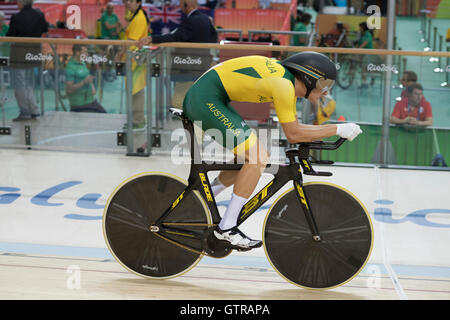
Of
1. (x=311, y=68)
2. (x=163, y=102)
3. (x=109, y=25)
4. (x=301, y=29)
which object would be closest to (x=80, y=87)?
(x=163, y=102)

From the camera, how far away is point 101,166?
25.3 feet

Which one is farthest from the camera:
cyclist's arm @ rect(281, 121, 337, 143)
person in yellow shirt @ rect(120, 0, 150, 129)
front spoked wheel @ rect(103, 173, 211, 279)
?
person in yellow shirt @ rect(120, 0, 150, 129)

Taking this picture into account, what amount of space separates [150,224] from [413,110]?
4.42m

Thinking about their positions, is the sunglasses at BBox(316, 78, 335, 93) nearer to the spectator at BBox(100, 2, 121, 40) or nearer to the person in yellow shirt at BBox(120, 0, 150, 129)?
the person in yellow shirt at BBox(120, 0, 150, 129)

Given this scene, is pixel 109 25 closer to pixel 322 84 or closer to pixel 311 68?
pixel 322 84

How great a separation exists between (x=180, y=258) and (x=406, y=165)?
433 cm

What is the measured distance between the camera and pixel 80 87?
26.9 feet

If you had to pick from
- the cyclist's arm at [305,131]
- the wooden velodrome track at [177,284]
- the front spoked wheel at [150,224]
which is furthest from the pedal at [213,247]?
the cyclist's arm at [305,131]

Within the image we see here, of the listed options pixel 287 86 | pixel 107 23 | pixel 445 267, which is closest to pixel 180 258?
pixel 287 86

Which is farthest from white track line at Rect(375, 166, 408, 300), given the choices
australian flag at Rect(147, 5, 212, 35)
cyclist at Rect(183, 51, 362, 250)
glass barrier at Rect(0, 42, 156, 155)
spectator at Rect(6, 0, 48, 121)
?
australian flag at Rect(147, 5, 212, 35)

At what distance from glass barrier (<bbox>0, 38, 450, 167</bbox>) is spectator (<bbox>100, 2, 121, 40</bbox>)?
5.35 m

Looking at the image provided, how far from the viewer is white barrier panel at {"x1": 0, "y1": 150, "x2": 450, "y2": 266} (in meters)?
5.47

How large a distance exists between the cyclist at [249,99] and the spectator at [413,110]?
3.91m
